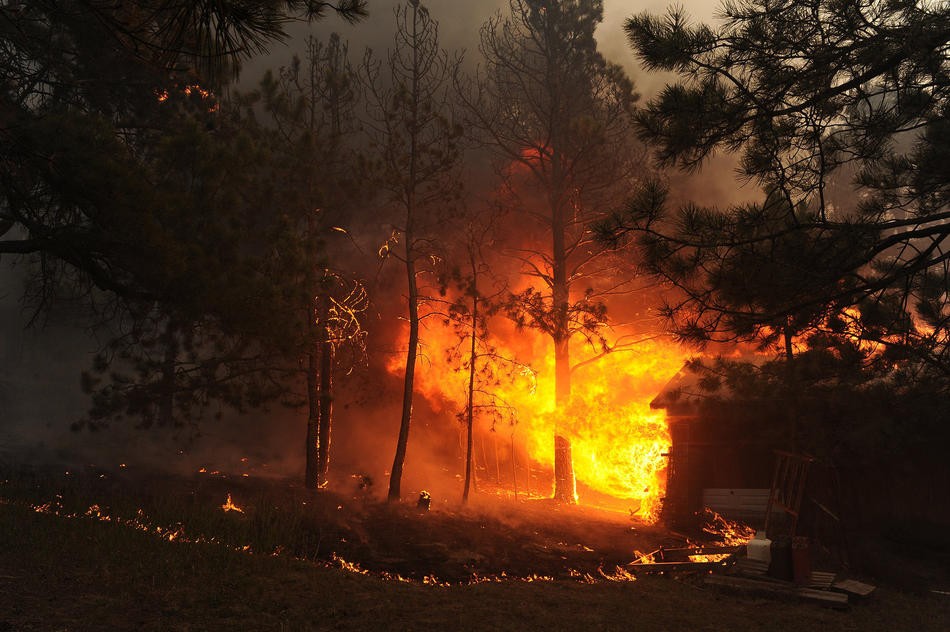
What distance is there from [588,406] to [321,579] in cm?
1344

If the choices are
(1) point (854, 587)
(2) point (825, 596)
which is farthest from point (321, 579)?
(1) point (854, 587)

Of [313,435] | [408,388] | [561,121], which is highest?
[561,121]

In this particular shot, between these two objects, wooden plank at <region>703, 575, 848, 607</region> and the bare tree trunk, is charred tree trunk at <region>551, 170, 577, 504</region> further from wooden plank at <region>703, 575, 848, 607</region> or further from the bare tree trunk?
wooden plank at <region>703, 575, 848, 607</region>

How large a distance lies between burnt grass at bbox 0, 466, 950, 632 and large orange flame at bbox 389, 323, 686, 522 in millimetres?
6015

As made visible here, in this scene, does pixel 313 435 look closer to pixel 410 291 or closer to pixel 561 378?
pixel 410 291

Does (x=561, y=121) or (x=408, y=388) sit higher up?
(x=561, y=121)

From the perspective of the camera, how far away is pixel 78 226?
10141 mm

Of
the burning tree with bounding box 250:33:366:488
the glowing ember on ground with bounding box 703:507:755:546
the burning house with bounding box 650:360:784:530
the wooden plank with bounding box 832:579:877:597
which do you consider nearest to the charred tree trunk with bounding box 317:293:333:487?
the burning tree with bounding box 250:33:366:488

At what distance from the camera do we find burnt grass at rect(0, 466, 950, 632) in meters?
7.54

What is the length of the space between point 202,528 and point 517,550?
6.11 m

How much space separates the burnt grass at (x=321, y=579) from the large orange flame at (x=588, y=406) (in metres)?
6.02

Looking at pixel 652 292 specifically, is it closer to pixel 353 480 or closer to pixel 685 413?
pixel 685 413

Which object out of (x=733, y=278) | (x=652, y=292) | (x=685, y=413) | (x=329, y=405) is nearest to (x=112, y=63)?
(x=329, y=405)

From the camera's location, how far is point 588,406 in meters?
21.7
